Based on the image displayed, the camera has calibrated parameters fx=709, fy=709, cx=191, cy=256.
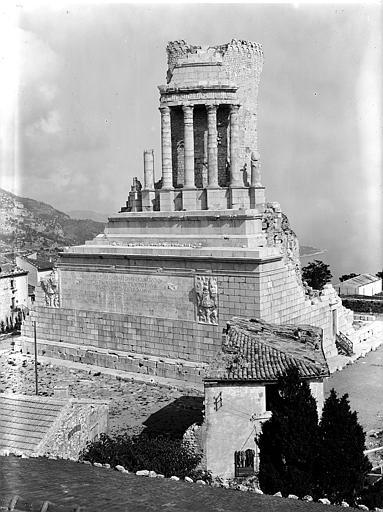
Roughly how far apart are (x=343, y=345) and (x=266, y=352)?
11.6m

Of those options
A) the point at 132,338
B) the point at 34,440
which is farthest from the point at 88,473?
the point at 132,338

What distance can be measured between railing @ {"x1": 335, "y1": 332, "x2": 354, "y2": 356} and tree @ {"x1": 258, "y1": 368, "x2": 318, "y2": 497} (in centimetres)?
1467

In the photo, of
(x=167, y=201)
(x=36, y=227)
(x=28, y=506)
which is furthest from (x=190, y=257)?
(x=36, y=227)

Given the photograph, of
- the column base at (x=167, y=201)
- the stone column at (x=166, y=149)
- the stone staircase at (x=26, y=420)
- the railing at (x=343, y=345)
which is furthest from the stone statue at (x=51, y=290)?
the railing at (x=343, y=345)

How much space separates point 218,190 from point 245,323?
8.18 m

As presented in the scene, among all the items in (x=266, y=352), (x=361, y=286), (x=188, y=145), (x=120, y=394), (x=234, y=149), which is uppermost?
(x=188, y=145)

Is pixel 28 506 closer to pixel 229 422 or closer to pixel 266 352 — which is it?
pixel 229 422

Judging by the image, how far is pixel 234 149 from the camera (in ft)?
88.8

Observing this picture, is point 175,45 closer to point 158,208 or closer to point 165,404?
point 158,208

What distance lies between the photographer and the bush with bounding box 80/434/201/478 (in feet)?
44.5

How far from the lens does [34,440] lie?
16.2 meters

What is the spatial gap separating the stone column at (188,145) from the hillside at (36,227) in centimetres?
2926

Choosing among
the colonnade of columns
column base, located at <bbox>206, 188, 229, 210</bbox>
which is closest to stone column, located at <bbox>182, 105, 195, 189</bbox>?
the colonnade of columns

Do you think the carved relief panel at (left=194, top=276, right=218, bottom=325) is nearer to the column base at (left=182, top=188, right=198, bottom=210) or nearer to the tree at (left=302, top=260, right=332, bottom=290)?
the column base at (left=182, top=188, right=198, bottom=210)
